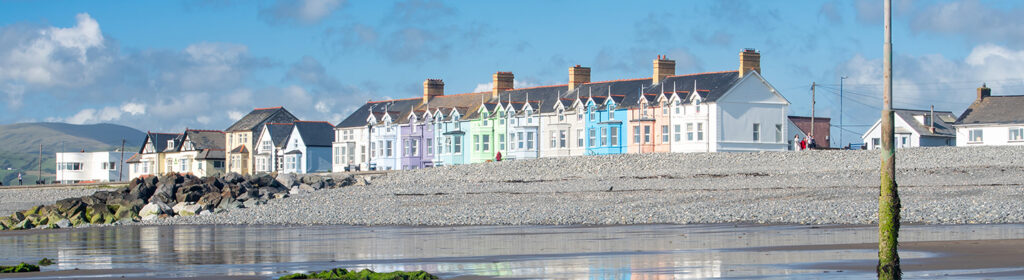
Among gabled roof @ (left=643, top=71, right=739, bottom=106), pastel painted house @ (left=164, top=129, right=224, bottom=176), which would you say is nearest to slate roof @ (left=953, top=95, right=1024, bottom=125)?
gabled roof @ (left=643, top=71, right=739, bottom=106)

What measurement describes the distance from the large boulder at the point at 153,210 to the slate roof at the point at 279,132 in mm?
54018

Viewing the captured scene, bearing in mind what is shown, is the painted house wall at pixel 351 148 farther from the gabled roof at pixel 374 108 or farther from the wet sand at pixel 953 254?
the wet sand at pixel 953 254

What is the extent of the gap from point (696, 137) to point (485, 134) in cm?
1784

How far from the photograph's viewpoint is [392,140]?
288ft

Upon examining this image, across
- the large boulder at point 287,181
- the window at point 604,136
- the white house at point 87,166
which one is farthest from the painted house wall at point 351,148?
the white house at point 87,166

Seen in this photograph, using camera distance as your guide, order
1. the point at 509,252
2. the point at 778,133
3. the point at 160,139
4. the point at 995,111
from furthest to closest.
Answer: the point at 160,139, the point at 995,111, the point at 778,133, the point at 509,252

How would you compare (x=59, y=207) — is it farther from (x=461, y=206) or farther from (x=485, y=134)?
(x=485, y=134)

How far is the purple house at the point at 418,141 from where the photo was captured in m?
84.6

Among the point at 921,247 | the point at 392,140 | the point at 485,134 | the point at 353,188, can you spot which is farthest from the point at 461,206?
the point at 392,140

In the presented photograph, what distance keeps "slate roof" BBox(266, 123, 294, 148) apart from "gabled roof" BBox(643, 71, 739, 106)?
39.8 meters

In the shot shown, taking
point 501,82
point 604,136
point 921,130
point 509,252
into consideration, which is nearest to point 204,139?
point 501,82

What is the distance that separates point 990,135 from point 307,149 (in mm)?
53014

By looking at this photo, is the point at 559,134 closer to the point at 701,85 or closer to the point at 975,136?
the point at 701,85

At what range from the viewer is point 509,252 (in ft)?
A: 69.0
